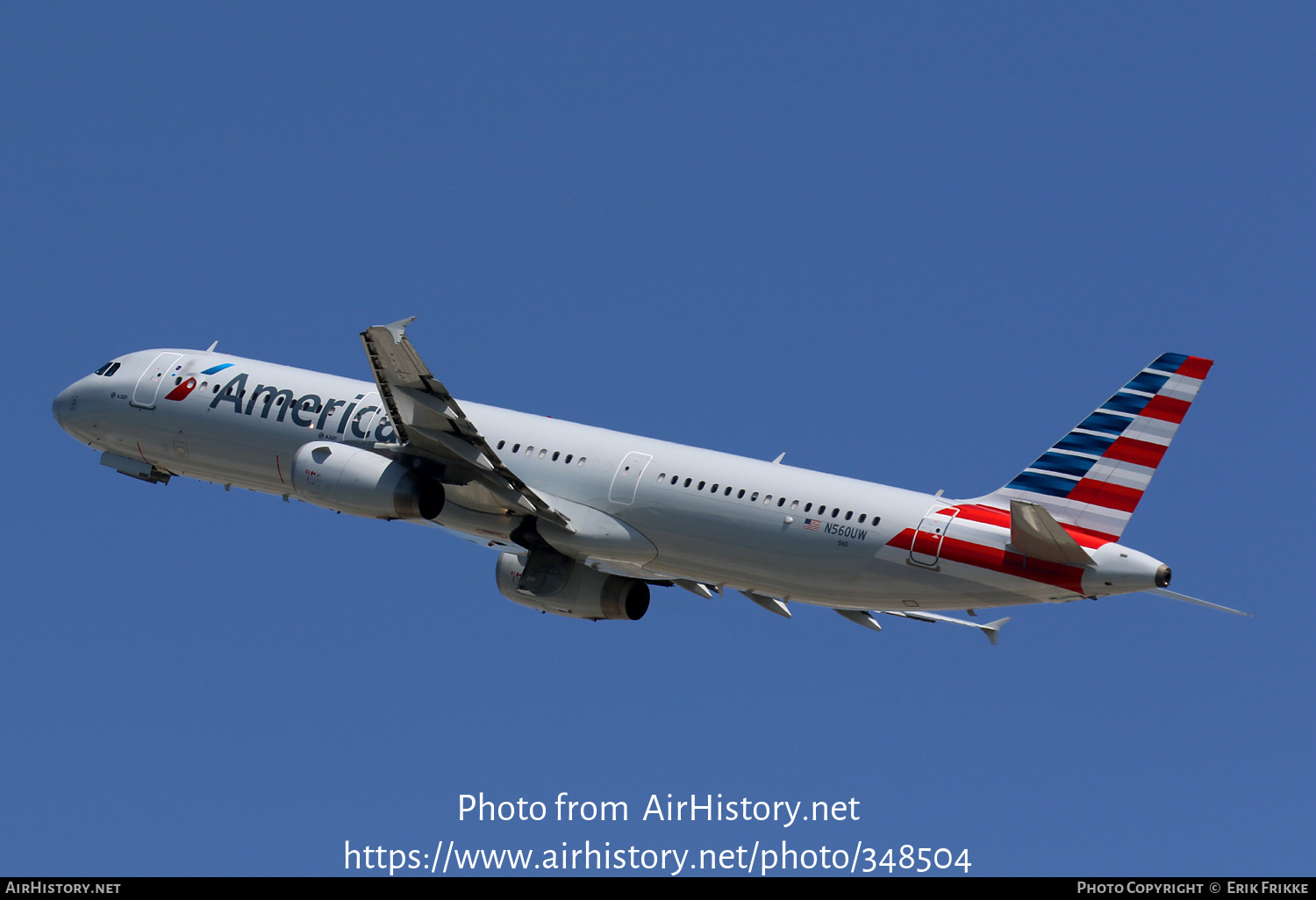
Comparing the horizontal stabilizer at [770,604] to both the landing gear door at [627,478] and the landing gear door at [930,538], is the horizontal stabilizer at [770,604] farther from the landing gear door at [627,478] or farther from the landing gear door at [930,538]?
the landing gear door at [930,538]

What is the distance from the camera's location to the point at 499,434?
39.8 metres

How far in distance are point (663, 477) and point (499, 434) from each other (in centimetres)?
441

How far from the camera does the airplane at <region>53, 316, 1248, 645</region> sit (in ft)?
111

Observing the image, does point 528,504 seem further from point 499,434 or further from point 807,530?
point 807,530

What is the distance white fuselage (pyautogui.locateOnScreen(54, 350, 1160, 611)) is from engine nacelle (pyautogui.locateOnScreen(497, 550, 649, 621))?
1.21 metres

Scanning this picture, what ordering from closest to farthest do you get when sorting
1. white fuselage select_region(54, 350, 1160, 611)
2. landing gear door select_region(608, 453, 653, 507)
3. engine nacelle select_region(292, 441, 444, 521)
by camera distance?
white fuselage select_region(54, 350, 1160, 611) → engine nacelle select_region(292, 441, 444, 521) → landing gear door select_region(608, 453, 653, 507)

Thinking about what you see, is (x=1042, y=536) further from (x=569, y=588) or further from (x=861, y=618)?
(x=569, y=588)

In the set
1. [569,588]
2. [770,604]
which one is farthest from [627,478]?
[770,604]

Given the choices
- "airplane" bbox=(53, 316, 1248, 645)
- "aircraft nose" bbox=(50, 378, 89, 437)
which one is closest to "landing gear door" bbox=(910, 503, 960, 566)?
"airplane" bbox=(53, 316, 1248, 645)

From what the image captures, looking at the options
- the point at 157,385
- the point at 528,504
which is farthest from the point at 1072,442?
the point at 157,385

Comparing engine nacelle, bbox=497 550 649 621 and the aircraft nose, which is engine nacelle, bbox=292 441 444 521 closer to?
engine nacelle, bbox=497 550 649 621
